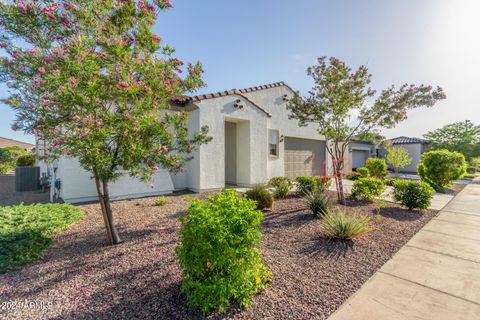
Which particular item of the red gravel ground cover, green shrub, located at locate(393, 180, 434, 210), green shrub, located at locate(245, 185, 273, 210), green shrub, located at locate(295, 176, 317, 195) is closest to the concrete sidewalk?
the red gravel ground cover

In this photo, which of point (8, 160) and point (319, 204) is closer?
point (319, 204)

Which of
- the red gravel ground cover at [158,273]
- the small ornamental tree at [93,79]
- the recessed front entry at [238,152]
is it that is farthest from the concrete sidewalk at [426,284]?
Answer: the recessed front entry at [238,152]

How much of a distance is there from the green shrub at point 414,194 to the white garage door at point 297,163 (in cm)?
697

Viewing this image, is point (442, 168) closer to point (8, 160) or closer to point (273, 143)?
point (273, 143)

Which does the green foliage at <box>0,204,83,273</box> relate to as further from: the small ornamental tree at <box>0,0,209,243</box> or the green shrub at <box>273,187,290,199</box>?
the green shrub at <box>273,187,290,199</box>

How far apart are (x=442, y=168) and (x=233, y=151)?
11.3 m

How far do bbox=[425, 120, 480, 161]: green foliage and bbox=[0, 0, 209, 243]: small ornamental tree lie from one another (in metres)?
32.3

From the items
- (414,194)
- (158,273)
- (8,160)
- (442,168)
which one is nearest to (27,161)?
(8,160)

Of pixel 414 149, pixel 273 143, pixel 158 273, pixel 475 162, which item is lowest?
pixel 158 273

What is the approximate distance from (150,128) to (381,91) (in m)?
7.27

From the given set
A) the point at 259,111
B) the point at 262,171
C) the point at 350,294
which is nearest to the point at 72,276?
the point at 350,294

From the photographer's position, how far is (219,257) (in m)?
2.29

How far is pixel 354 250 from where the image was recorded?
4004 millimetres

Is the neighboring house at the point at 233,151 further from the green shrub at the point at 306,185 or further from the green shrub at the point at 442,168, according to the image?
the green shrub at the point at 442,168
